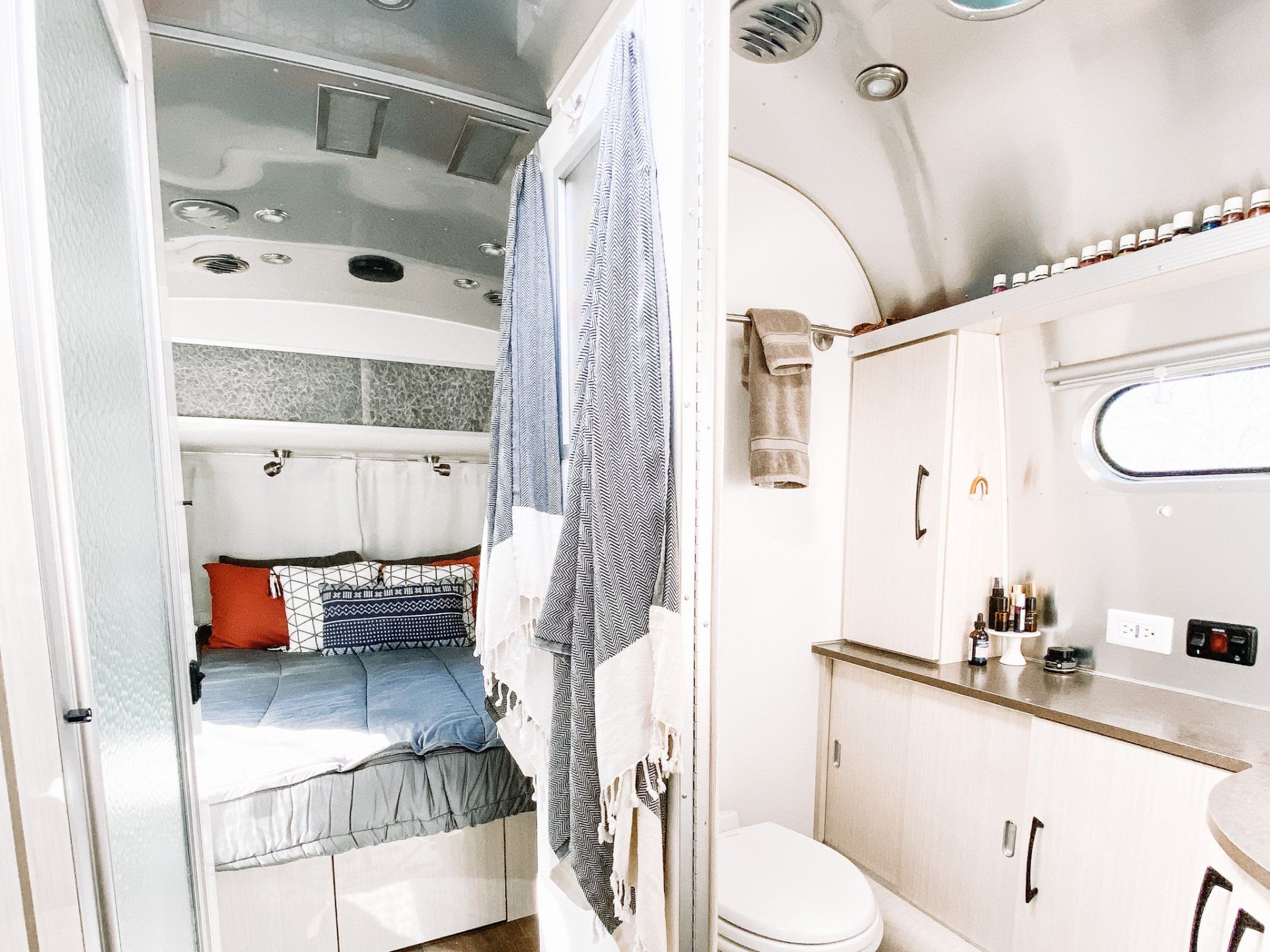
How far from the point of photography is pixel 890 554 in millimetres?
2033

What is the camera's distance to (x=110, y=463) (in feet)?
2.85

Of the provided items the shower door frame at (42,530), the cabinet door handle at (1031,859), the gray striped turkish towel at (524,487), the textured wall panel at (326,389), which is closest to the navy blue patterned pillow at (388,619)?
the textured wall panel at (326,389)

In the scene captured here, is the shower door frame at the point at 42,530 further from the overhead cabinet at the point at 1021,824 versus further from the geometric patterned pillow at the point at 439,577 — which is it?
the geometric patterned pillow at the point at 439,577

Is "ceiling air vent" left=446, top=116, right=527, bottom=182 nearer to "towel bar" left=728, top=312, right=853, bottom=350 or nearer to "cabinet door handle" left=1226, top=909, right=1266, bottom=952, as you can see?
"towel bar" left=728, top=312, right=853, bottom=350

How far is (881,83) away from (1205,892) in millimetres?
1790

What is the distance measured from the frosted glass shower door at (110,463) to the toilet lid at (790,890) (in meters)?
1.13

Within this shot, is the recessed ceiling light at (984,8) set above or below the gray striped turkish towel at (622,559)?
above

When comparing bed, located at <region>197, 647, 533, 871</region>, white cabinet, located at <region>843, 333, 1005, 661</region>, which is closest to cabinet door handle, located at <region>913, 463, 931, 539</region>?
white cabinet, located at <region>843, 333, 1005, 661</region>

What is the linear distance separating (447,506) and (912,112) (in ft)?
9.51

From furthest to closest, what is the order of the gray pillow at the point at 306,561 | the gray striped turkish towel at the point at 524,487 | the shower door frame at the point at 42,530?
the gray pillow at the point at 306,561 < the gray striped turkish towel at the point at 524,487 < the shower door frame at the point at 42,530

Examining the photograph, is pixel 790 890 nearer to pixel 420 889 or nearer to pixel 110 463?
pixel 420 889

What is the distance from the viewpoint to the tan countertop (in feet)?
2.72

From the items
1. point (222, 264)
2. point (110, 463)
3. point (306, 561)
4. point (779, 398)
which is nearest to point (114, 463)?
point (110, 463)

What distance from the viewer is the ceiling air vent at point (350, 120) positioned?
4.90ft
